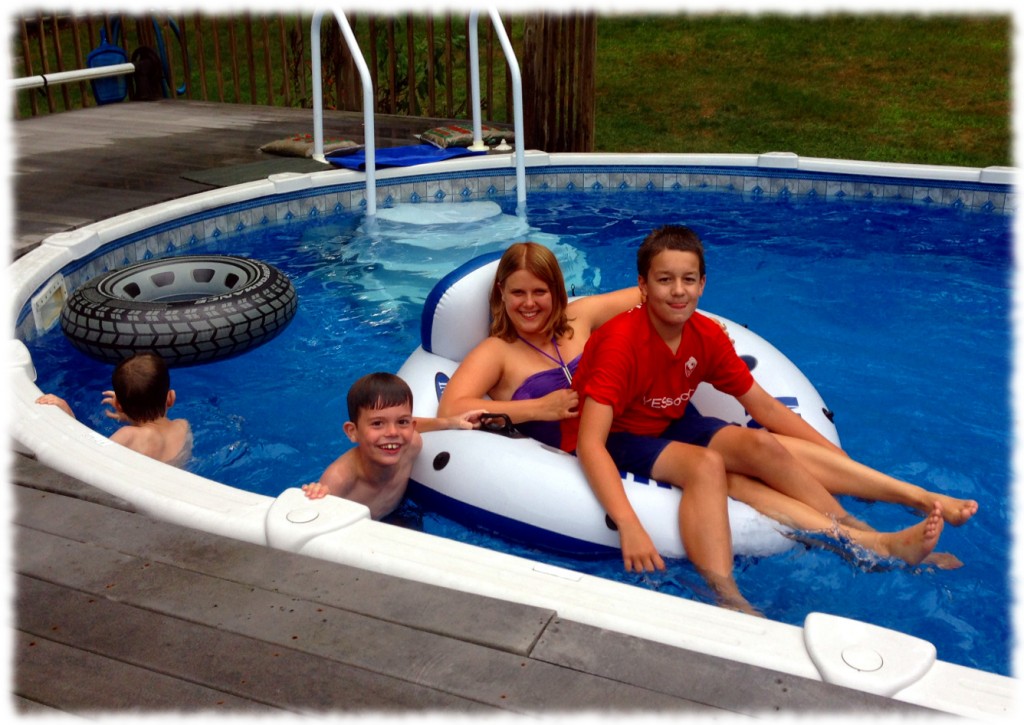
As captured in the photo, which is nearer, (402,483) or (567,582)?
(567,582)

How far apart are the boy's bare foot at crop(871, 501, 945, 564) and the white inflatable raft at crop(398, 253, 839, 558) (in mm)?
248

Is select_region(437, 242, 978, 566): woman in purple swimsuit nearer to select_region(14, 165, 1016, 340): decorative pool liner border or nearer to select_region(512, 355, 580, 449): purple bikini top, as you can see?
select_region(512, 355, 580, 449): purple bikini top

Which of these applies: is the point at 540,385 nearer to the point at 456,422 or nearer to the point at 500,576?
the point at 456,422

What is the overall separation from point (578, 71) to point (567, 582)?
647 centimetres

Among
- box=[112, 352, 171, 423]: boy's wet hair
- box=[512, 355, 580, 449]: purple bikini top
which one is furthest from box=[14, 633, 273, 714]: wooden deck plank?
box=[512, 355, 580, 449]: purple bikini top

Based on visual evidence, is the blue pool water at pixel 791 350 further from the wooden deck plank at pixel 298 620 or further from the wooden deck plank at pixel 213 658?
the wooden deck plank at pixel 213 658

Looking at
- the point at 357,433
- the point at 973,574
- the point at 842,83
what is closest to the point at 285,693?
the point at 357,433

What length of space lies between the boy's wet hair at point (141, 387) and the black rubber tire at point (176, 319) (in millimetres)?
747

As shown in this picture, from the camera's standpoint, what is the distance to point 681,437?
2.93 metres

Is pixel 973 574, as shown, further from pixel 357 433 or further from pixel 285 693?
pixel 285 693

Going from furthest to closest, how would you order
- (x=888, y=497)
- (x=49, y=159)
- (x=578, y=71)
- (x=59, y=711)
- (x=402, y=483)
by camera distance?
1. (x=578, y=71)
2. (x=49, y=159)
3. (x=402, y=483)
4. (x=888, y=497)
5. (x=59, y=711)

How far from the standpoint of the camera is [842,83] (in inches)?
443

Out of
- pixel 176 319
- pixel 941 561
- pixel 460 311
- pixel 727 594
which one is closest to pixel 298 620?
pixel 727 594

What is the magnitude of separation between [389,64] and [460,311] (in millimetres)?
6824
